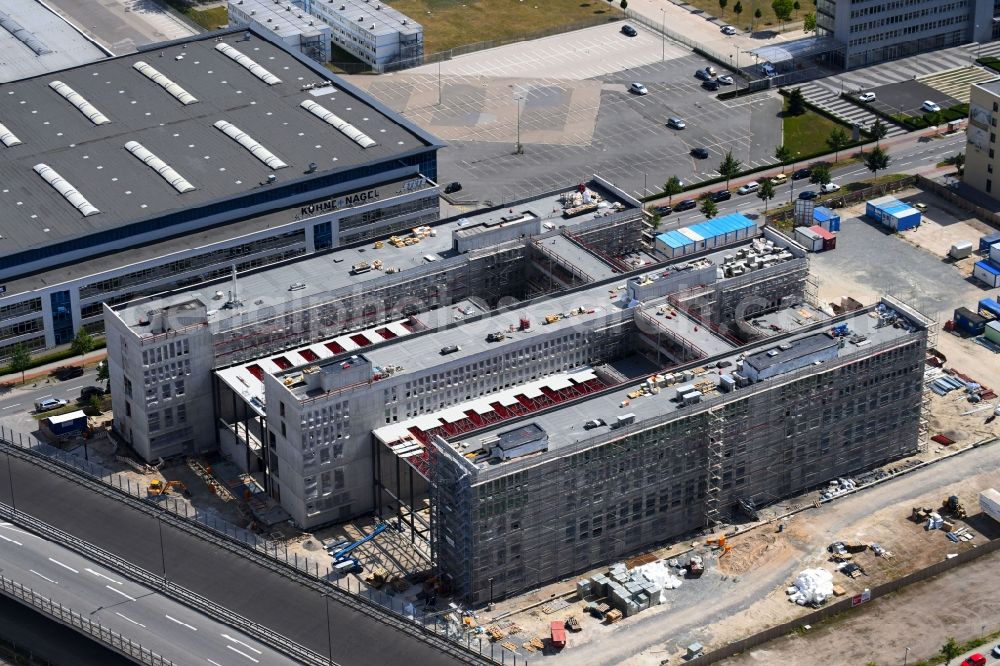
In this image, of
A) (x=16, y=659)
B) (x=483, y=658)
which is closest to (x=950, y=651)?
(x=483, y=658)

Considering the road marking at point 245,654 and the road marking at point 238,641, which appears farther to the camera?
the road marking at point 238,641

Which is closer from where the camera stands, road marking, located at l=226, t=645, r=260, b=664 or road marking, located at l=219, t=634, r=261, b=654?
road marking, located at l=226, t=645, r=260, b=664

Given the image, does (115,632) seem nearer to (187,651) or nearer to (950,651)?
(187,651)

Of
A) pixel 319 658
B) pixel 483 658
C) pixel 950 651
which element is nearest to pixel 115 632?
pixel 319 658

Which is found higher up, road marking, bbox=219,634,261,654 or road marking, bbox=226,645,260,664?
road marking, bbox=226,645,260,664

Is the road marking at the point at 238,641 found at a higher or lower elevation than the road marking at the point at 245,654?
lower

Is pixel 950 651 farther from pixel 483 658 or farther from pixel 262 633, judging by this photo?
pixel 262 633

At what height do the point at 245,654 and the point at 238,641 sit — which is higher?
the point at 245,654

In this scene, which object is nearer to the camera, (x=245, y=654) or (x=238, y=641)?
(x=245, y=654)

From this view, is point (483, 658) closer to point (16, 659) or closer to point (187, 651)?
point (187, 651)
